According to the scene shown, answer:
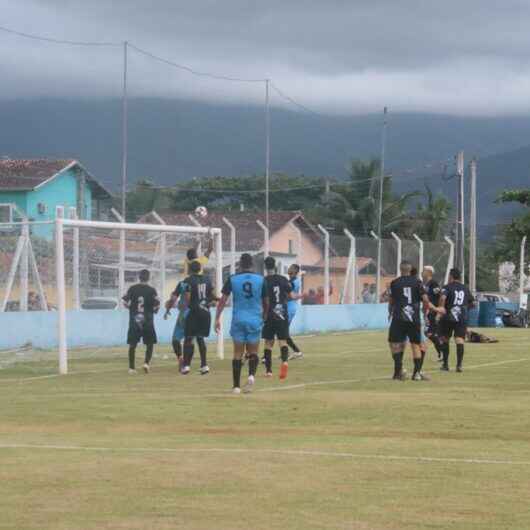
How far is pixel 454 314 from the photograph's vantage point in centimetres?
2402

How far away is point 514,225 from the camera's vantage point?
231 feet

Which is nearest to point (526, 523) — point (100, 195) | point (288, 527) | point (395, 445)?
point (288, 527)

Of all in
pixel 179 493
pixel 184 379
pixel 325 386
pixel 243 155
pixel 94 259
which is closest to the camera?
pixel 179 493

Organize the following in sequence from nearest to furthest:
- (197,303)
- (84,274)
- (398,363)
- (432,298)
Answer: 1. (398,363)
2. (197,303)
3. (432,298)
4. (84,274)

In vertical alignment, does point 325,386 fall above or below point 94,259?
below

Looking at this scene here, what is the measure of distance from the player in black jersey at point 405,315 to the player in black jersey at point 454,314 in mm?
2641

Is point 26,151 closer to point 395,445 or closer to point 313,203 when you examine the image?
point 313,203

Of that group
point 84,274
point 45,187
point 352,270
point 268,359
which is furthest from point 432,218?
point 268,359

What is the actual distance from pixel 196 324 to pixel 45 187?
41.3 metres

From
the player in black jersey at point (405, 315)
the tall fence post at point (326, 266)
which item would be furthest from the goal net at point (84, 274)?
the tall fence post at point (326, 266)

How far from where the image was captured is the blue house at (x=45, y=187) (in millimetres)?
58250

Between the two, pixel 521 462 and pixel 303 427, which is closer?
pixel 521 462

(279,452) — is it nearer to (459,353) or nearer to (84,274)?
(459,353)

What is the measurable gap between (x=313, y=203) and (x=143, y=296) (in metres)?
86.6
